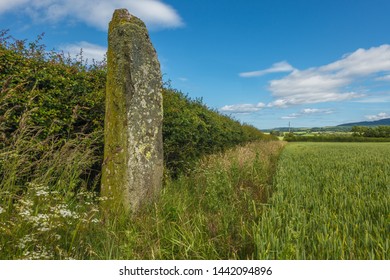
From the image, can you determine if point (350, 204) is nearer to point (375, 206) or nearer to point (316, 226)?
point (375, 206)

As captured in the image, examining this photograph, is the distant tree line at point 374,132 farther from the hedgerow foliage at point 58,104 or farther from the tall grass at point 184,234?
the tall grass at point 184,234

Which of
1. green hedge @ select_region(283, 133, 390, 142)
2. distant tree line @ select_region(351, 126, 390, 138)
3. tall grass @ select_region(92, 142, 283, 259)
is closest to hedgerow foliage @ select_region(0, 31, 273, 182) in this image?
tall grass @ select_region(92, 142, 283, 259)

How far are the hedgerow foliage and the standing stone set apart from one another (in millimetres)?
581

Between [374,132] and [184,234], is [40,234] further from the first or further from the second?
[374,132]

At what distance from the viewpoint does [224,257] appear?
2.97 m

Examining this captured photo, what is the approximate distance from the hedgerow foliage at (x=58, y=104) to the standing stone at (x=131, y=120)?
0.58 m

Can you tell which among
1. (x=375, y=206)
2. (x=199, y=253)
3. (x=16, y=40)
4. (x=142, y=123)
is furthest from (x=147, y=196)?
(x=16, y=40)

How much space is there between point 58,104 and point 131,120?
1491 millimetres

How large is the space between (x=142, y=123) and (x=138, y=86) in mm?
600

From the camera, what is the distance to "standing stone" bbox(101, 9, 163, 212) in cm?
412

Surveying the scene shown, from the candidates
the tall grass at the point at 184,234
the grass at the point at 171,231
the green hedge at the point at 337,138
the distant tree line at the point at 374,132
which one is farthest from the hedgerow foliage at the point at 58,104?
the distant tree line at the point at 374,132

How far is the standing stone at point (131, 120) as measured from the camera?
412 cm

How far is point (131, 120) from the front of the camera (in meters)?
4.16

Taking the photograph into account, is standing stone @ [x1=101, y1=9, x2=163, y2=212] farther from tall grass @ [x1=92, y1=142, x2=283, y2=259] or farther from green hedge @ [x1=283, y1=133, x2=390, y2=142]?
green hedge @ [x1=283, y1=133, x2=390, y2=142]
